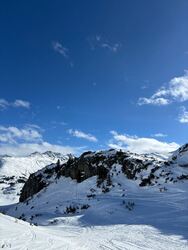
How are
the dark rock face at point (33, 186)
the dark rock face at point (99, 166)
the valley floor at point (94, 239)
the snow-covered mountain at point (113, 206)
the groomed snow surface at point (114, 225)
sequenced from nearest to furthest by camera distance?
1. the valley floor at point (94, 239)
2. the groomed snow surface at point (114, 225)
3. the snow-covered mountain at point (113, 206)
4. the dark rock face at point (99, 166)
5. the dark rock face at point (33, 186)

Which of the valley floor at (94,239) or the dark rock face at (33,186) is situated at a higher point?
the dark rock face at (33,186)

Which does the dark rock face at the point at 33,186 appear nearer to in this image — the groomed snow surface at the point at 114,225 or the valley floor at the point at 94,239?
the groomed snow surface at the point at 114,225

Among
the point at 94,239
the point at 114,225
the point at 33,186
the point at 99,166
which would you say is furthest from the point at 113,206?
the point at 33,186

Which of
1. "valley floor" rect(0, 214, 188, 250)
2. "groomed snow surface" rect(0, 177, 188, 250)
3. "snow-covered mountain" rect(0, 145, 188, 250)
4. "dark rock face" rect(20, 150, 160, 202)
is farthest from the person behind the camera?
"dark rock face" rect(20, 150, 160, 202)

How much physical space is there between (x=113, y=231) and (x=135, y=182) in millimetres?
15891

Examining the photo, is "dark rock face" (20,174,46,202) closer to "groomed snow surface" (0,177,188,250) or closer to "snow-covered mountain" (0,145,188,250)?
"snow-covered mountain" (0,145,188,250)

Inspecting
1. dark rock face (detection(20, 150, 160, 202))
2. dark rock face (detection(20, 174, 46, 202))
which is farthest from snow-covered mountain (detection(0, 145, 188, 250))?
dark rock face (detection(20, 174, 46, 202))

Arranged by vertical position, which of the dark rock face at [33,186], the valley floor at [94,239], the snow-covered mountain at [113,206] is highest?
the dark rock face at [33,186]

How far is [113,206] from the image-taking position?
23141mm

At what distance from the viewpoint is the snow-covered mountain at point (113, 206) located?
13.1 meters

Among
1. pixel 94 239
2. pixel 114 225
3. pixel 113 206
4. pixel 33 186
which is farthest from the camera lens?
pixel 33 186

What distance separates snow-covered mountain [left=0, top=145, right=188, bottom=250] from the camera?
1308cm

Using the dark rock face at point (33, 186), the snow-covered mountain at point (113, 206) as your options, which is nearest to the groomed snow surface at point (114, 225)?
the snow-covered mountain at point (113, 206)

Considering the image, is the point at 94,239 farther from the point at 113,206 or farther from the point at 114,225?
the point at 113,206
